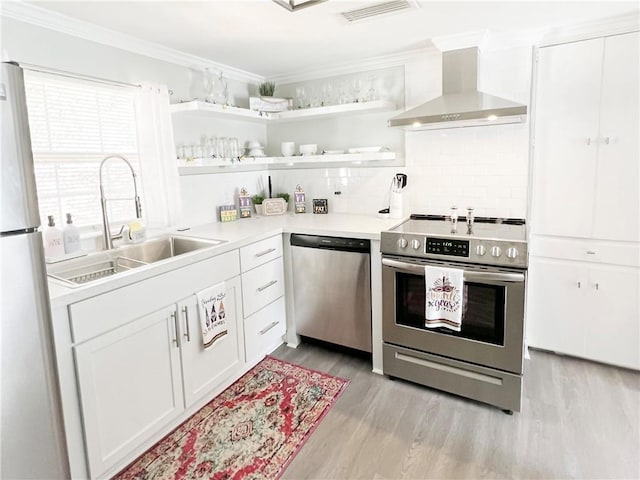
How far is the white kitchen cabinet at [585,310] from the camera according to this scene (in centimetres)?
250

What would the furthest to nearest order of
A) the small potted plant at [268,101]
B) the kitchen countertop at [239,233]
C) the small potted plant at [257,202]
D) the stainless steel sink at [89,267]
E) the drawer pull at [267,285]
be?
1. the small potted plant at [257,202]
2. the small potted plant at [268,101]
3. the drawer pull at [267,285]
4. the stainless steel sink at [89,267]
5. the kitchen countertop at [239,233]

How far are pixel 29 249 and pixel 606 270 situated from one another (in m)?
3.07

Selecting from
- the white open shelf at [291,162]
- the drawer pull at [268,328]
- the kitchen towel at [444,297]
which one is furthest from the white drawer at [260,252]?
the kitchen towel at [444,297]

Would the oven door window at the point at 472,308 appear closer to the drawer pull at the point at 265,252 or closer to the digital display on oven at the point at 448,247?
the digital display on oven at the point at 448,247

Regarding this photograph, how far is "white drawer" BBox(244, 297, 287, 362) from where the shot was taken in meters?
2.62

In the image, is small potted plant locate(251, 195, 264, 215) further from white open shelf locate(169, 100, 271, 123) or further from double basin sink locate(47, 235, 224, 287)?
double basin sink locate(47, 235, 224, 287)

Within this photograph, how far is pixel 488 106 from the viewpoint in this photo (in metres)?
2.29

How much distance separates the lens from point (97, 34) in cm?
225

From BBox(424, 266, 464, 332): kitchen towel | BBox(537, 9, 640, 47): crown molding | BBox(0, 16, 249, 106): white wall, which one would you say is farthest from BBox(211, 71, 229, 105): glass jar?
BBox(537, 9, 640, 47): crown molding

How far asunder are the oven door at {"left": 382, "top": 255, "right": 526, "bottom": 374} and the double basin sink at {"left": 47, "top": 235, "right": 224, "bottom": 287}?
1164 mm

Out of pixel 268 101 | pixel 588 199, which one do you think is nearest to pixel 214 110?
pixel 268 101

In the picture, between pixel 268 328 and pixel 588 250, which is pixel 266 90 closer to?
pixel 268 328

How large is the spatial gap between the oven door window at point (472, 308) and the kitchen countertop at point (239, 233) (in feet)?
1.27

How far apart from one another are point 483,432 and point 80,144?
279 cm
